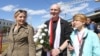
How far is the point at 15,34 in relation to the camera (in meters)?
5.46

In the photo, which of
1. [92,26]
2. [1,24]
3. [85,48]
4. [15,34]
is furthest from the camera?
[1,24]

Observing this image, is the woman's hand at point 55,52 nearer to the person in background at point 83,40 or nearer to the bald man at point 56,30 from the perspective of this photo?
the bald man at point 56,30

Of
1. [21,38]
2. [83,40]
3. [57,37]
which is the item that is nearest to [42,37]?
[57,37]

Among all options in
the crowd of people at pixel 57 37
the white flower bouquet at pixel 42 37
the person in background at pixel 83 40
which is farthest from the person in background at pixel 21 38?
the person in background at pixel 83 40

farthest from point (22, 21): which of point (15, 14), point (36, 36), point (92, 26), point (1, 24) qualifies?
point (1, 24)

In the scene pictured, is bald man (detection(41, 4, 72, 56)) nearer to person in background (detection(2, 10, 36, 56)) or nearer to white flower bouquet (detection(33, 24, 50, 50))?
white flower bouquet (detection(33, 24, 50, 50))

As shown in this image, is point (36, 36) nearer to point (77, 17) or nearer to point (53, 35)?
point (53, 35)

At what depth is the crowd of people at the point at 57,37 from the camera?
16.7 ft

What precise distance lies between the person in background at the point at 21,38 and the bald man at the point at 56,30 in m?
0.40

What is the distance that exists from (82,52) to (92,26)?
840cm

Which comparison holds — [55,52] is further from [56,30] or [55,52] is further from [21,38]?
[21,38]

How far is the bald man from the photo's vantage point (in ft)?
18.3

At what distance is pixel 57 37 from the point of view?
5641 mm

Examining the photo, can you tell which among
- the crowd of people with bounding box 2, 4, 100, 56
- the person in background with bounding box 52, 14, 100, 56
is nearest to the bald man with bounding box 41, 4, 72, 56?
the crowd of people with bounding box 2, 4, 100, 56
